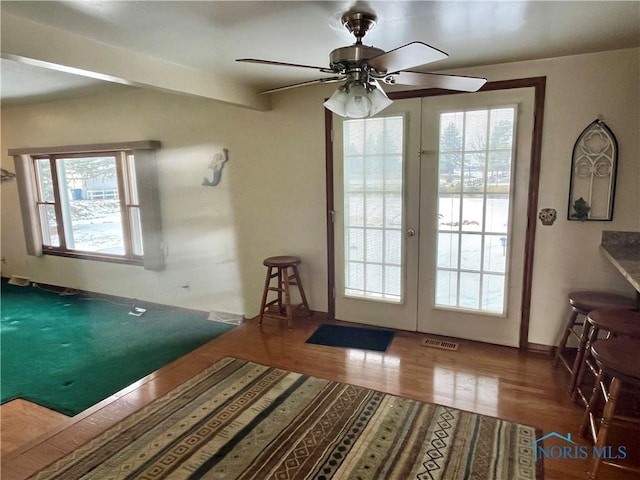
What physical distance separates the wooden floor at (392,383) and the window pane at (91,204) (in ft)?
7.69

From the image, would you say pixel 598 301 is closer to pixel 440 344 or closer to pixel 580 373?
pixel 580 373

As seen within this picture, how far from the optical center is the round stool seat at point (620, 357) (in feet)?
5.46

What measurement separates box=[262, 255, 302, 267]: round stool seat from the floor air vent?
1.30 meters

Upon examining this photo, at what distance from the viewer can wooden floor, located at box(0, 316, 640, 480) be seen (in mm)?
2123

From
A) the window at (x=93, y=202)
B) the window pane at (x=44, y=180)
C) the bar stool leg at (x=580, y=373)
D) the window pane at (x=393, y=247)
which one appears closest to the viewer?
the bar stool leg at (x=580, y=373)

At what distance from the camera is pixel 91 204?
490 centimetres

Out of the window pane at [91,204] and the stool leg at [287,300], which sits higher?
the window pane at [91,204]

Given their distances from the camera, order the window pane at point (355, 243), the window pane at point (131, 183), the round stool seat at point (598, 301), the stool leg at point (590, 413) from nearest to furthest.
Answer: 1. the stool leg at point (590, 413)
2. the round stool seat at point (598, 301)
3. the window pane at point (355, 243)
4. the window pane at point (131, 183)

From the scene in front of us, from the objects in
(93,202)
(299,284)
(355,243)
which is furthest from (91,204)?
(355,243)

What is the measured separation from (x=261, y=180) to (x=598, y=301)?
113 inches

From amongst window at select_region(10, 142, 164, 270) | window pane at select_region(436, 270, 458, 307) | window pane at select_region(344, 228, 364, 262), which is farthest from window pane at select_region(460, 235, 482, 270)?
window at select_region(10, 142, 164, 270)

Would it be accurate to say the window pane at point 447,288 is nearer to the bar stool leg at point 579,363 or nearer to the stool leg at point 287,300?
the bar stool leg at point 579,363

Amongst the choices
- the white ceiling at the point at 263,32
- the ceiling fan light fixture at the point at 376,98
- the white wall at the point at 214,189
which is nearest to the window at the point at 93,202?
the white wall at the point at 214,189

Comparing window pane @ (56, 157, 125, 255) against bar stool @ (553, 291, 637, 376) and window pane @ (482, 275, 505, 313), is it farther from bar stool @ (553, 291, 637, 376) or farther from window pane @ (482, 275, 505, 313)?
bar stool @ (553, 291, 637, 376)
